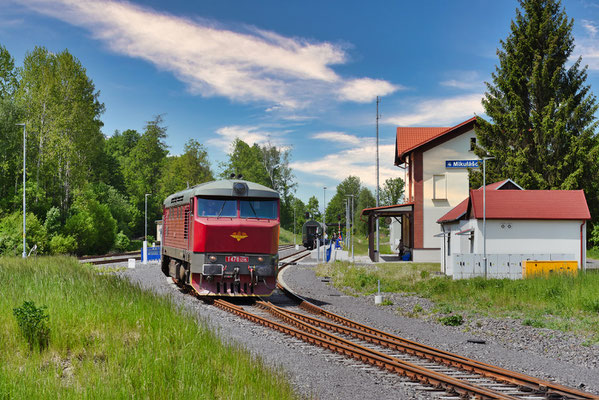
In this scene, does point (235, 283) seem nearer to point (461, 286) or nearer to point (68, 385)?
point (461, 286)

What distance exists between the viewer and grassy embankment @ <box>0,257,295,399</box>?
603 centimetres

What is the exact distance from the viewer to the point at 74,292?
1118cm

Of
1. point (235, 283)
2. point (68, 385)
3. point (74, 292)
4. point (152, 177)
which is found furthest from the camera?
point (152, 177)

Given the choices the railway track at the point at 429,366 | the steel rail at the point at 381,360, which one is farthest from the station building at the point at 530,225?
the steel rail at the point at 381,360

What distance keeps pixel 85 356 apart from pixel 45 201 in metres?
40.1

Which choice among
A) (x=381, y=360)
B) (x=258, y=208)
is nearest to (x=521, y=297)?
(x=258, y=208)

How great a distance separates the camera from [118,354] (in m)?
7.42

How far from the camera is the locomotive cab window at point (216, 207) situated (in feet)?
53.8

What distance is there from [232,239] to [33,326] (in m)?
7.98

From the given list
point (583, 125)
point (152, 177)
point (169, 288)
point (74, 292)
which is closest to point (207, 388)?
point (74, 292)

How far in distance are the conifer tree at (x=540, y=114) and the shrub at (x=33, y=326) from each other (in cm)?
3507

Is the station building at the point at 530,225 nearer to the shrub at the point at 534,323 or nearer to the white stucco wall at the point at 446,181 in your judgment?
the white stucco wall at the point at 446,181

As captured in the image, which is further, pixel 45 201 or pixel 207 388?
pixel 45 201

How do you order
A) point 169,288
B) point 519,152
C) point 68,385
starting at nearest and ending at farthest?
Answer: 1. point 68,385
2. point 169,288
3. point 519,152
